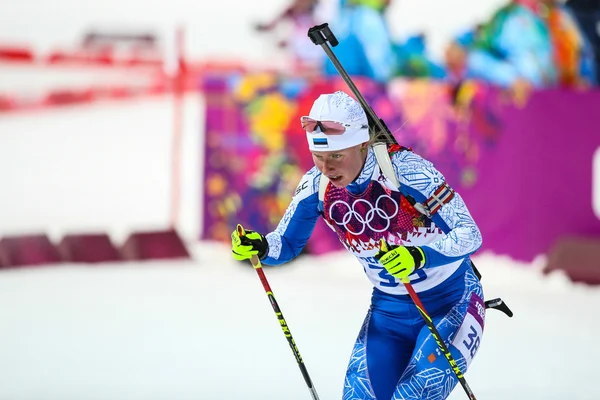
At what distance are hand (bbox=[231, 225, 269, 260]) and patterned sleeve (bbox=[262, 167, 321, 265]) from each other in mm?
44

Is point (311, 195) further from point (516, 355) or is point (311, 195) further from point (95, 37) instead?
point (95, 37)

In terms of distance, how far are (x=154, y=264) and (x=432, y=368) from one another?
7.72 meters

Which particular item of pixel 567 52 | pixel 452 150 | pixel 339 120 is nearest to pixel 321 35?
pixel 339 120

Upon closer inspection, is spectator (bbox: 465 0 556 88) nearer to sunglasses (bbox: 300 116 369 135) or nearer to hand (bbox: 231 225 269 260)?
hand (bbox: 231 225 269 260)

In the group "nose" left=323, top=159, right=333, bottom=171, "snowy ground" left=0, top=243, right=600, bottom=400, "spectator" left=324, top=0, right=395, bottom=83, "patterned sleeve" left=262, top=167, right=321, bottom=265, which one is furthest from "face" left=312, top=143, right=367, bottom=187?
"spectator" left=324, top=0, right=395, bottom=83

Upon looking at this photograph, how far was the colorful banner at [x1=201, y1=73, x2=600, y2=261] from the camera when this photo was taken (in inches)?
415

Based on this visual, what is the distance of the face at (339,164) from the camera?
3490 mm

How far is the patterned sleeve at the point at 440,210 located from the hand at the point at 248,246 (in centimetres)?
57

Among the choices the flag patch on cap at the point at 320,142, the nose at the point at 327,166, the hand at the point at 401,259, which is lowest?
the hand at the point at 401,259

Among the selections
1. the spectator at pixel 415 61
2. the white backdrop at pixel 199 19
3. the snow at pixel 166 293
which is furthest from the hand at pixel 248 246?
the spectator at pixel 415 61

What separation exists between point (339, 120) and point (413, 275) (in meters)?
0.62

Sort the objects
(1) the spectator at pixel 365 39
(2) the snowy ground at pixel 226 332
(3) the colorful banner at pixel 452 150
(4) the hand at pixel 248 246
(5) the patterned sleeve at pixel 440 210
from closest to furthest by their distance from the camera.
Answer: (5) the patterned sleeve at pixel 440 210 → (4) the hand at pixel 248 246 → (2) the snowy ground at pixel 226 332 → (3) the colorful banner at pixel 452 150 → (1) the spectator at pixel 365 39

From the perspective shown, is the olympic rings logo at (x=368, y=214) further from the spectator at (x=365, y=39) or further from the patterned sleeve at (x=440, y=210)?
the spectator at (x=365, y=39)

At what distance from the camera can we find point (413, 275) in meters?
3.66
